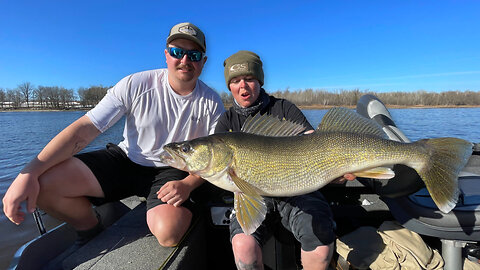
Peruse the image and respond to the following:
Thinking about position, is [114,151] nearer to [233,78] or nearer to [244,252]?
[233,78]

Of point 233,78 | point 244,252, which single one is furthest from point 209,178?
point 233,78

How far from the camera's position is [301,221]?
2.17 m

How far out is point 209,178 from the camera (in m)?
2.22

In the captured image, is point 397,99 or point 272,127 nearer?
point 272,127

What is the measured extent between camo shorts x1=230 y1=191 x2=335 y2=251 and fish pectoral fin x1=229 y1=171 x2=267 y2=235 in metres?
0.23

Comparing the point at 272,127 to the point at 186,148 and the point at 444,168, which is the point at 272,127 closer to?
the point at 186,148

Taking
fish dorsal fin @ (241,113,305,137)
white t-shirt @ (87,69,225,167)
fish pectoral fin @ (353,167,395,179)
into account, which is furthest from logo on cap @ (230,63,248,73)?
fish pectoral fin @ (353,167,395,179)

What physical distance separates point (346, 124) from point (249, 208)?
3.73 ft

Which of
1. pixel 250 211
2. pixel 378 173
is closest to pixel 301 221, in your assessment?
pixel 250 211

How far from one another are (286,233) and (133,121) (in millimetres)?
2137

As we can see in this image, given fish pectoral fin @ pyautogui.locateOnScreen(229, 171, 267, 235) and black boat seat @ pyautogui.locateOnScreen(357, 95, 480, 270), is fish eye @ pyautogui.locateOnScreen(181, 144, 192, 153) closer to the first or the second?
fish pectoral fin @ pyautogui.locateOnScreen(229, 171, 267, 235)

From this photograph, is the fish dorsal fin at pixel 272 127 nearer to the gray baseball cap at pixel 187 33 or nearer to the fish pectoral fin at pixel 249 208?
the fish pectoral fin at pixel 249 208

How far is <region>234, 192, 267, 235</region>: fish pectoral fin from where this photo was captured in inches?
79.4

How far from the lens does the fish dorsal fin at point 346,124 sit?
231cm
